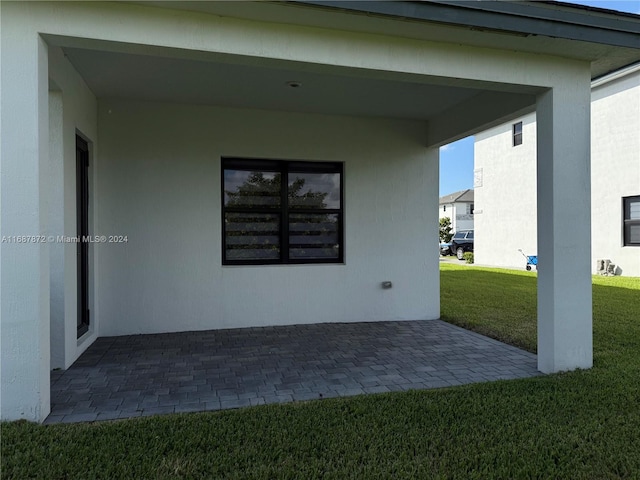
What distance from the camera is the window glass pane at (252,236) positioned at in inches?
252

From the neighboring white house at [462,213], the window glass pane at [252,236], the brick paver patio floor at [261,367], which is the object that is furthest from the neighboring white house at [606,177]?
the neighboring white house at [462,213]

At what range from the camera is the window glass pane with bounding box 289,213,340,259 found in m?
6.69

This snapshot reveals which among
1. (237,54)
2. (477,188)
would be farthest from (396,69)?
(477,188)

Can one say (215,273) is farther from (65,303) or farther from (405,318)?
(405,318)

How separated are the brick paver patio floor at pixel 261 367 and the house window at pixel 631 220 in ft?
31.9

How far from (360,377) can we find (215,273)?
2.84m

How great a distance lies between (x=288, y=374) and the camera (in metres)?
4.21

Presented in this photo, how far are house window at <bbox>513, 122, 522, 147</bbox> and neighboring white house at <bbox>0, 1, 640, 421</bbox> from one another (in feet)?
36.9

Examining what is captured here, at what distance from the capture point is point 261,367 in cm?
442

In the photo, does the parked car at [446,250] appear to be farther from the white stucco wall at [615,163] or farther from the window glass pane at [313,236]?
the window glass pane at [313,236]

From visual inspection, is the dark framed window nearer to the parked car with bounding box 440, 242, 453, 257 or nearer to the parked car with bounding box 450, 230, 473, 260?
the parked car with bounding box 450, 230, 473, 260

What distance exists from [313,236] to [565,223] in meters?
3.55

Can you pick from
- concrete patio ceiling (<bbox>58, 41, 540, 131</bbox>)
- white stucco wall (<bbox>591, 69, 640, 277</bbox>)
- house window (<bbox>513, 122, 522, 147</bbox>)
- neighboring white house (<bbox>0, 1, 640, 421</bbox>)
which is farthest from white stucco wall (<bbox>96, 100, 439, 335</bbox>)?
house window (<bbox>513, 122, 522, 147</bbox>)

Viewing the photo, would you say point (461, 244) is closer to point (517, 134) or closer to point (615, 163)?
point (517, 134)
